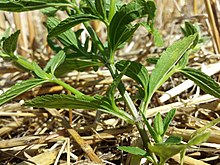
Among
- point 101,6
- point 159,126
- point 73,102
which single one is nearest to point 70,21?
point 101,6

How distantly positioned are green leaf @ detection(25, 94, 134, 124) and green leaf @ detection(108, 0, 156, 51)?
0.14 meters

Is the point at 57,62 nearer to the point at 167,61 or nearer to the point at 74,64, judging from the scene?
the point at 74,64

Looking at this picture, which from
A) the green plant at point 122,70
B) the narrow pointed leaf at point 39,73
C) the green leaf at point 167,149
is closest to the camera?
the green leaf at point 167,149

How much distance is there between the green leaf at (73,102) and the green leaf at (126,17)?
143mm

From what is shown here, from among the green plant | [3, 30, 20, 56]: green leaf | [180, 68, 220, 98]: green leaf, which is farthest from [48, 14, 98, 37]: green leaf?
[180, 68, 220, 98]: green leaf

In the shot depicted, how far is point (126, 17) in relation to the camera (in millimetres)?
848

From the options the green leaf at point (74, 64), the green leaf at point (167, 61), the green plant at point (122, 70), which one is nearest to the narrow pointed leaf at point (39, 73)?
the green plant at point (122, 70)

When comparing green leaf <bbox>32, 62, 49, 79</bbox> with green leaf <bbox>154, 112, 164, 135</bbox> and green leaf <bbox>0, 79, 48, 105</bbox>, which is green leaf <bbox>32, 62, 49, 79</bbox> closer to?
green leaf <bbox>0, 79, 48, 105</bbox>

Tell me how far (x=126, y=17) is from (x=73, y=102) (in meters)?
0.20

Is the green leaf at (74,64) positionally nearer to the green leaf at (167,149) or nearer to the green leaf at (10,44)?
the green leaf at (10,44)

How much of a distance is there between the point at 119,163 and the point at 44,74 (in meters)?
0.28

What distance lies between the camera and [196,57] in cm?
149

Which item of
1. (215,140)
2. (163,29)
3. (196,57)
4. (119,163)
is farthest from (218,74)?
(163,29)

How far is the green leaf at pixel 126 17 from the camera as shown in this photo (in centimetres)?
83
